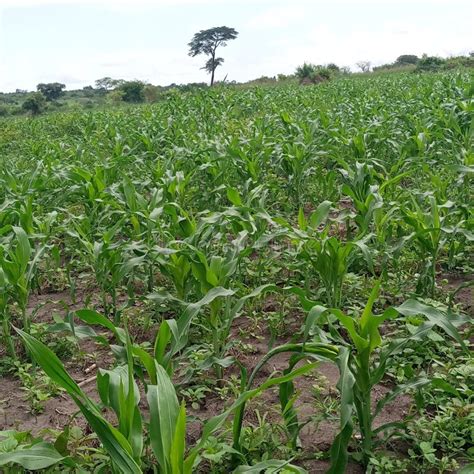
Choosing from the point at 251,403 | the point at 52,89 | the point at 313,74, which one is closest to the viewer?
the point at 251,403

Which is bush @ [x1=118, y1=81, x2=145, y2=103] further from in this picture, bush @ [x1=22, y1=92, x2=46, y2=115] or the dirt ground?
the dirt ground

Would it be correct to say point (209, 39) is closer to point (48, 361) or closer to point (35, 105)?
point (35, 105)

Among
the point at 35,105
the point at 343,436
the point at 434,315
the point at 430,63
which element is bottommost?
the point at 343,436

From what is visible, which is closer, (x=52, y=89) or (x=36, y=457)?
(x=36, y=457)

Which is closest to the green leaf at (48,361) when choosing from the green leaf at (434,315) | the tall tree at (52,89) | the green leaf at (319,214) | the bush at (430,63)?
the green leaf at (434,315)

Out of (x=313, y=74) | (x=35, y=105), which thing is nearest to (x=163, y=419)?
(x=313, y=74)

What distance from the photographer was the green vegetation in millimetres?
1622

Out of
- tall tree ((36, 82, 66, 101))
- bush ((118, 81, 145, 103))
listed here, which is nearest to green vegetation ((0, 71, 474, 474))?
bush ((118, 81, 145, 103))

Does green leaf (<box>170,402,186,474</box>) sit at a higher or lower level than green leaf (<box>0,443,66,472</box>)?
higher

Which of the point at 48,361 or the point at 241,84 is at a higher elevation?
the point at 241,84

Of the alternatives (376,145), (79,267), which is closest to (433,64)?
(376,145)

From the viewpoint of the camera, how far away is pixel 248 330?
2854 mm

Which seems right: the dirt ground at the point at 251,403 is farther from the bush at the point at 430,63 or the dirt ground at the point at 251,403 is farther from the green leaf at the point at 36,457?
the bush at the point at 430,63

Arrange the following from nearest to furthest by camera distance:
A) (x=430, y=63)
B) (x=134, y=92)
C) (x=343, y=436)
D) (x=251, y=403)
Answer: (x=343, y=436) < (x=251, y=403) < (x=430, y=63) < (x=134, y=92)
